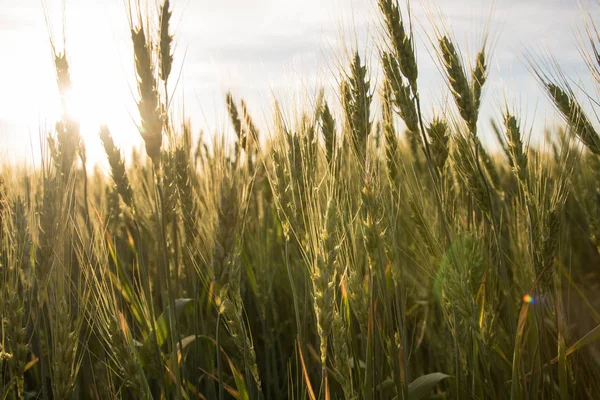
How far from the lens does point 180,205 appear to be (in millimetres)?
1636

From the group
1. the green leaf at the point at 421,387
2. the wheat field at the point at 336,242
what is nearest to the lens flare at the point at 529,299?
the wheat field at the point at 336,242

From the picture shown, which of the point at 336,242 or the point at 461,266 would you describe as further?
the point at 461,266

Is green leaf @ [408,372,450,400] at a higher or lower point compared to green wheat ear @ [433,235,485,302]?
lower

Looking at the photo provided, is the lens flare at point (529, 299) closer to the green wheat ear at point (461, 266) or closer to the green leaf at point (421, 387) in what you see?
the green wheat ear at point (461, 266)

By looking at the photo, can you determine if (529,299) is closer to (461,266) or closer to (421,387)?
(461,266)

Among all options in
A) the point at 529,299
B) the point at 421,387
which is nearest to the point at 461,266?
the point at 529,299

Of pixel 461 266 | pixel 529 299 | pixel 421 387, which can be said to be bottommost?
pixel 421 387

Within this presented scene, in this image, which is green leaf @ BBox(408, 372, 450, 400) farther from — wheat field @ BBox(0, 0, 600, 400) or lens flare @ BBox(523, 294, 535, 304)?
lens flare @ BBox(523, 294, 535, 304)

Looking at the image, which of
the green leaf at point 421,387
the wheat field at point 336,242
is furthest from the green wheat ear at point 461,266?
the green leaf at point 421,387

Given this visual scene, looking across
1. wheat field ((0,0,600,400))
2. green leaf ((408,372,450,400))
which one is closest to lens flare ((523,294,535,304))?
wheat field ((0,0,600,400))

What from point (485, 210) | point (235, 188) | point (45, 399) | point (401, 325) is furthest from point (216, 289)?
point (485, 210)

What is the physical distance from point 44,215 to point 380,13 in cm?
118

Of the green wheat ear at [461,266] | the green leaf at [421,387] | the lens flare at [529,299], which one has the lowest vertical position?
the green leaf at [421,387]

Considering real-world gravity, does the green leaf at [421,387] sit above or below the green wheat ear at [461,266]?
below
